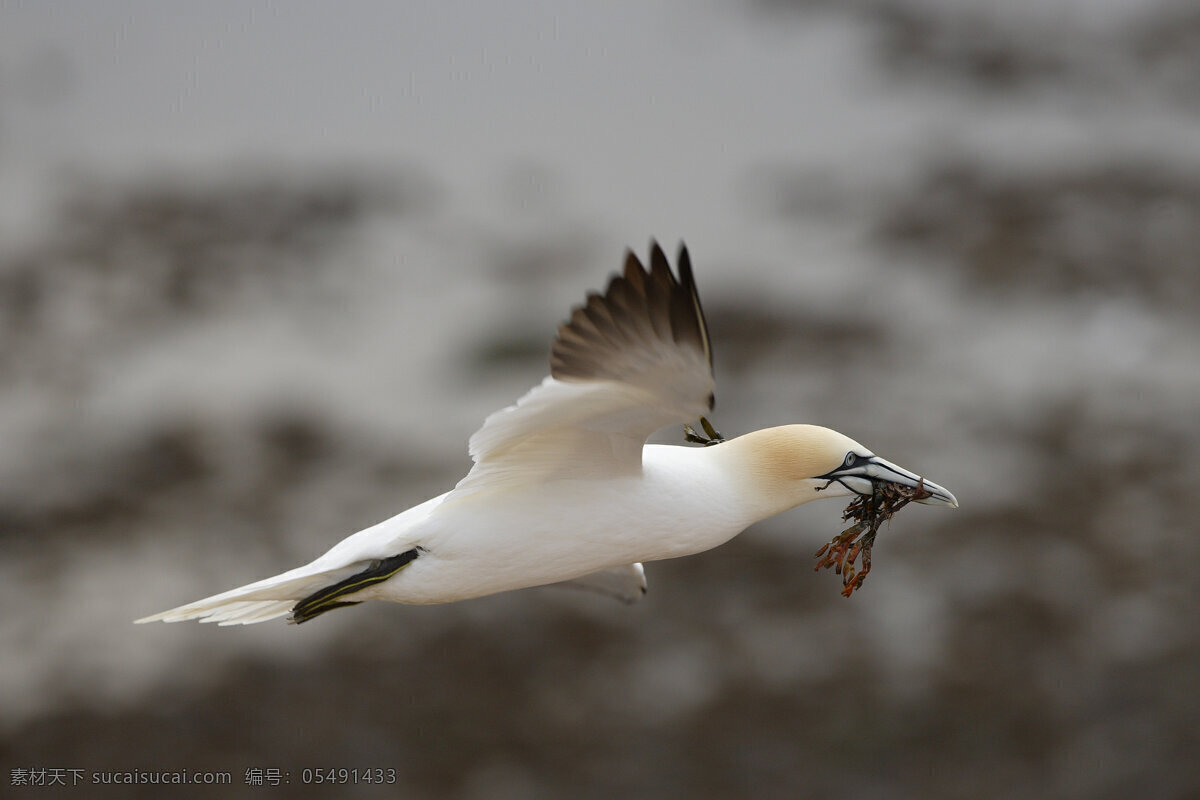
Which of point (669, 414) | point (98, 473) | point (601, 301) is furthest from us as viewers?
point (98, 473)

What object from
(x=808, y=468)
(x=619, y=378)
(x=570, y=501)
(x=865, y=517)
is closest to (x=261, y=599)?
(x=570, y=501)

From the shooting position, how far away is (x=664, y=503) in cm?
309

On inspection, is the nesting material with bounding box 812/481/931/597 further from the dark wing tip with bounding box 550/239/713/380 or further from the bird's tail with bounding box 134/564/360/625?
the bird's tail with bounding box 134/564/360/625

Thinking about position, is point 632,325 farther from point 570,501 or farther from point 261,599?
point 261,599

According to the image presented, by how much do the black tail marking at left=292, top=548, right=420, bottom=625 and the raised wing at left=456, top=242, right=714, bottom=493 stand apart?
1.03 feet

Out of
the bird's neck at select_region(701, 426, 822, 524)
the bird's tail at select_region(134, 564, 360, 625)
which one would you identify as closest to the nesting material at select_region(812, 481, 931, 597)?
the bird's neck at select_region(701, 426, 822, 524)

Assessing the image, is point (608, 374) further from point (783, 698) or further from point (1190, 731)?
point (1190, 731)

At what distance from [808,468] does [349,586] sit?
3.71ft

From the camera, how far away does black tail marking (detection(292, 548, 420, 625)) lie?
3066mm

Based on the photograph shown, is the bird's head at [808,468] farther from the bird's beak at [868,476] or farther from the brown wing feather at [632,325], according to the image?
the brown wing feather at [632,325]

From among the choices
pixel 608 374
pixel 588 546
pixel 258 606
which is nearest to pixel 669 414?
pixel 608 374

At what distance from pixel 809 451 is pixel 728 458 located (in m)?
0.20

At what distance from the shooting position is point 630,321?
8.58 feet

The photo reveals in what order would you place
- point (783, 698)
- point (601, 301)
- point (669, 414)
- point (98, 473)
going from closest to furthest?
1. point (601, 301)
2. point (669, 414)
3. point (98, 473)
4. point (783, 698)
